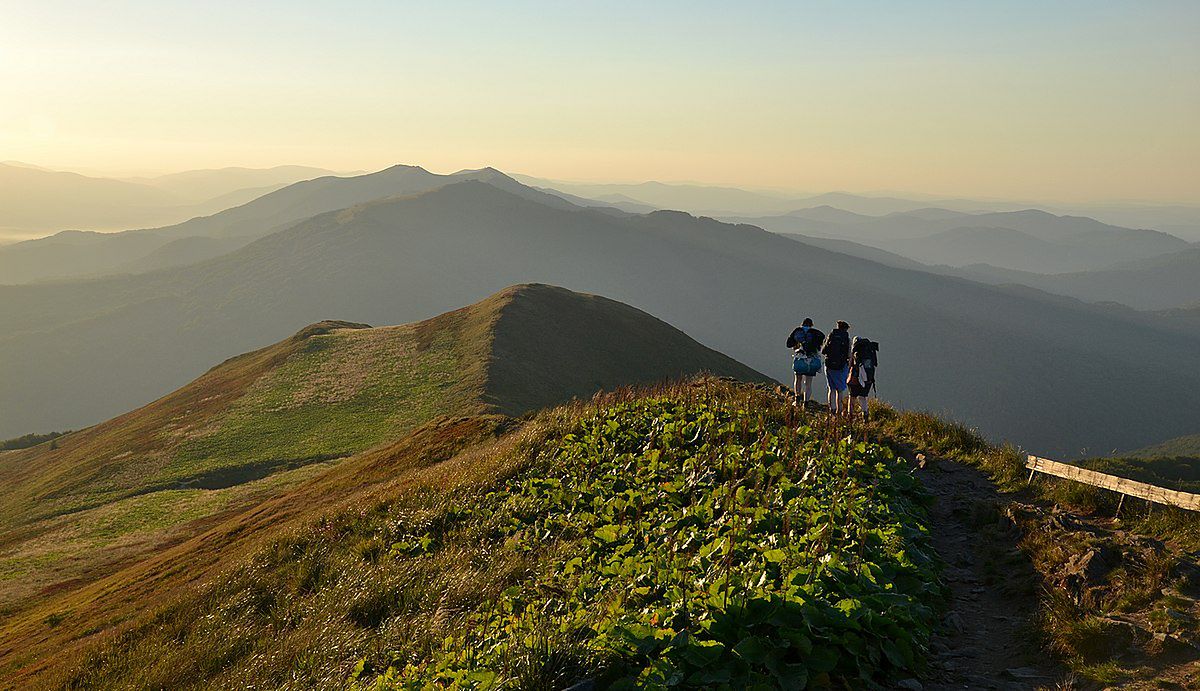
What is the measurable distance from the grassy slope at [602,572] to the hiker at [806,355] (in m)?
4.43

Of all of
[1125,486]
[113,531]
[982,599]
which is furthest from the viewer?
[113,531]

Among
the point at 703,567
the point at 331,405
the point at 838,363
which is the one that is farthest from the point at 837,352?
the point at 331,405

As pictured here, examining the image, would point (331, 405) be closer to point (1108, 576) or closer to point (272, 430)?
point (272, 430)

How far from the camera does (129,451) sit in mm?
61688

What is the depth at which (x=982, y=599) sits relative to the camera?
10.0m

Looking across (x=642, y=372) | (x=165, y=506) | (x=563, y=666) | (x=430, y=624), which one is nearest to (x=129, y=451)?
(x=165, y=506)

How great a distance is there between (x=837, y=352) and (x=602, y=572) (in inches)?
568

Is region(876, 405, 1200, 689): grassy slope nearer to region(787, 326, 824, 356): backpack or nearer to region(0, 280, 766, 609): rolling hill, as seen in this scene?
region(787, 326, 824, 356): backpack

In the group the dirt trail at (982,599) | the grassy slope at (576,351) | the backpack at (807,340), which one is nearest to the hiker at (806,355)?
the backpack at (807,340)

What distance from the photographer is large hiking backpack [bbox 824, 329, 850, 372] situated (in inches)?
855

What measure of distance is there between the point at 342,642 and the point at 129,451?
6444 cm

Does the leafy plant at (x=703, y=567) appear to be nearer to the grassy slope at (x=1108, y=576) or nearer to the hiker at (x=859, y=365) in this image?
the grassy slope at (x=1108, y=576)

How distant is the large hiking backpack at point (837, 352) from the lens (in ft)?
71.3

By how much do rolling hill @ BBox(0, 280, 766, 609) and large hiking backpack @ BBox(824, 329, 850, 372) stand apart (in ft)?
92.4
